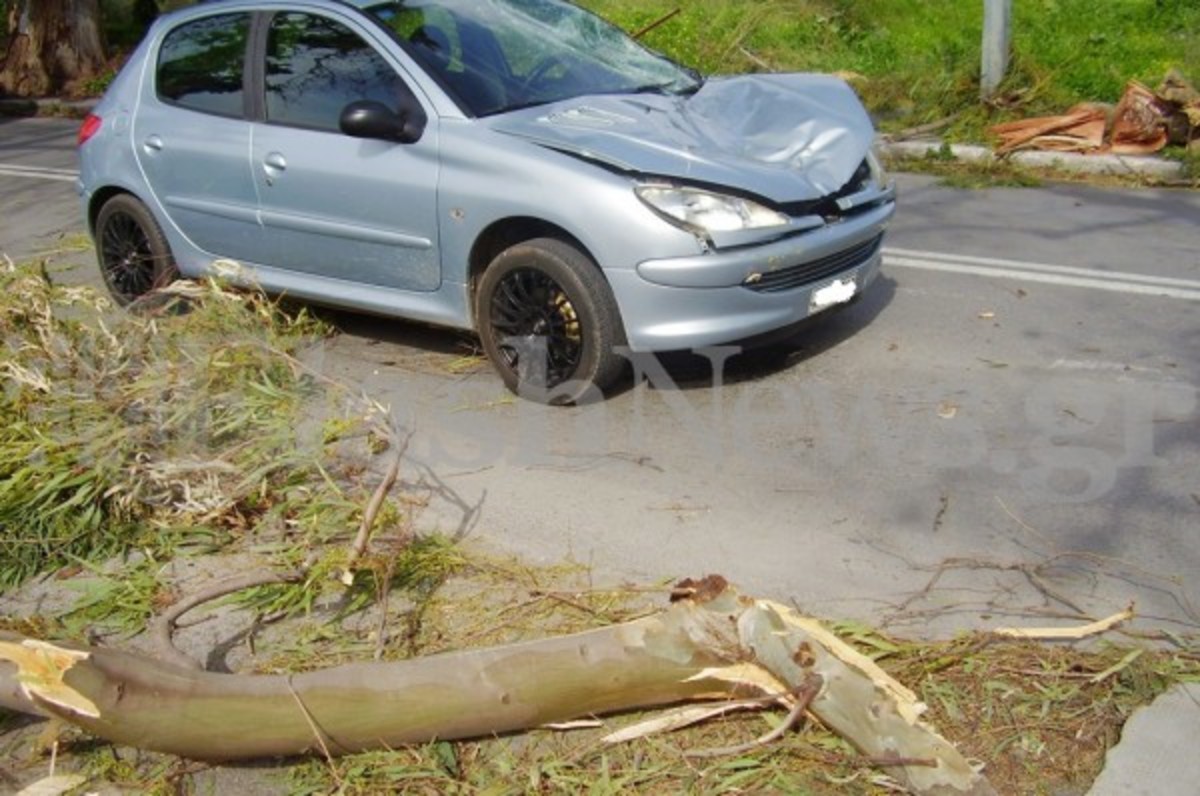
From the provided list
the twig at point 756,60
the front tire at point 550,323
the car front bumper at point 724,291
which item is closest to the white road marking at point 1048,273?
the car front bumper at point 724,291

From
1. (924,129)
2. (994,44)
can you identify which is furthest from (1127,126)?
(924,129)

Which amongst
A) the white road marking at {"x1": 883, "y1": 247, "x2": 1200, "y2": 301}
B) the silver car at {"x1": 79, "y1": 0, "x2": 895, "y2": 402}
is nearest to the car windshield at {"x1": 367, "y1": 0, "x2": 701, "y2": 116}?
the silver car at {"x1": 79, "y1": 0, "x2": 895, "y2": 402}

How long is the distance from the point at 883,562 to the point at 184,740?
2.19 m

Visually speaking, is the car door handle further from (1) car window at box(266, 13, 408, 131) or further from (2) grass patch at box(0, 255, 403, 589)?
(2) grass patch at box(0, 255, 403, 589)

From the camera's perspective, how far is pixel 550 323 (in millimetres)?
5910

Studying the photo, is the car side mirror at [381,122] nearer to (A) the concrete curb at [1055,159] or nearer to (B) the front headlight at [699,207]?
(B) the front headlight at [699,207]

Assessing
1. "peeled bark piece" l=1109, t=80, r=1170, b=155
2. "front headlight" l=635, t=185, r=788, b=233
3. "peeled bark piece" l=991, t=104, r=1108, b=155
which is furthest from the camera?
"peeled bark piece" l=991, t=104, r=1108, b=155

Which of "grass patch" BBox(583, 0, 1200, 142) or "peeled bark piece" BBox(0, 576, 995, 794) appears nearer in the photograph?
"peeled bark piece" BBox(0, 576, 995, 794)

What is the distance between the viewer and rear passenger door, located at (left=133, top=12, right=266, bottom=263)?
684 cm

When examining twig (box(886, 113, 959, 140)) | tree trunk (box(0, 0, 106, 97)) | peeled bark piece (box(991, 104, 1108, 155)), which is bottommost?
tree trunk (box(0, 0, 106, 97))

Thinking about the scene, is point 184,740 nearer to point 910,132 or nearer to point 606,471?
point 606,471

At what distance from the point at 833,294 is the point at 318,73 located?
2.65 meters

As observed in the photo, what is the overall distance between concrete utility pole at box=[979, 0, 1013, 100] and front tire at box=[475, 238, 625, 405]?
6115mm

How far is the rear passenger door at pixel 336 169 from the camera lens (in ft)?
20.2
